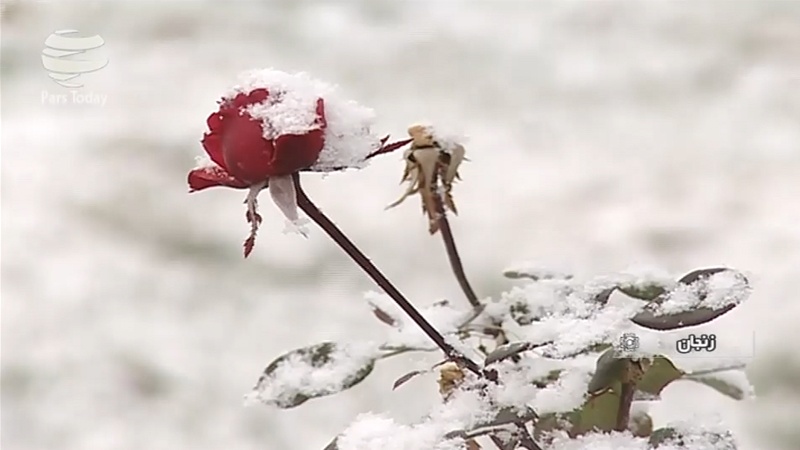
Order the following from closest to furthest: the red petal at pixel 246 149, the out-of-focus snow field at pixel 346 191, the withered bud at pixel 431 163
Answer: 1. the red petal at pixel 246 149
2. the withered bud at pixel 431 163
3. the out-of-focus snow field at pixel 346 191

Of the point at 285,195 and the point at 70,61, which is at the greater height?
the point at 70,61

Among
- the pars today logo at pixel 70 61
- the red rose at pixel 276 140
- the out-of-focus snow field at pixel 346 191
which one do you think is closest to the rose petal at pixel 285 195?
the red rose at pixel 276 140

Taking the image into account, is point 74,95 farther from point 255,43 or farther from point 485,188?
point 485,188

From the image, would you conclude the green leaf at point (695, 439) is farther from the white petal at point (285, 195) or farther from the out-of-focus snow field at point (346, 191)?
the out-of-focus snow field at point (346, 191)

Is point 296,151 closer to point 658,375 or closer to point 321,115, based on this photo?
point 321,115

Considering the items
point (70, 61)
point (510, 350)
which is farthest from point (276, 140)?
point (70, 61)

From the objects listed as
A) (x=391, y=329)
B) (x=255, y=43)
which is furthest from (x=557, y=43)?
(x=391, y=329)
